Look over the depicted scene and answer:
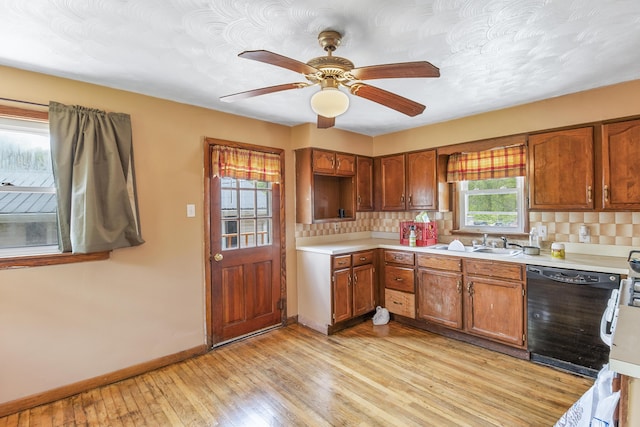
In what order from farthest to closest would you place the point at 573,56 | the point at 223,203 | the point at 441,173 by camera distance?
the point at 441,173 → the point at 223,203 → the point at 573,56

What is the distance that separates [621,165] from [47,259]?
14.6ft

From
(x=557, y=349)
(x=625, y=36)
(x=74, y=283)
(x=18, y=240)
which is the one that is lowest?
(x=557, y=349)

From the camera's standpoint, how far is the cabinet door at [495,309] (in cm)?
288

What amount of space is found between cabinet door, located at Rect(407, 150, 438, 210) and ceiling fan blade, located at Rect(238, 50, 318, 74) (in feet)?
8.28

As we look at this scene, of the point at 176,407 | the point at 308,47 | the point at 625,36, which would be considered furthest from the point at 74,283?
the point at 625,36

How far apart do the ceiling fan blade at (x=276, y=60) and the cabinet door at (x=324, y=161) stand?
6.57 ft

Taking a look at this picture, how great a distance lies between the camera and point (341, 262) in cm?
356

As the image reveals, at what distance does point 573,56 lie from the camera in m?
2.14

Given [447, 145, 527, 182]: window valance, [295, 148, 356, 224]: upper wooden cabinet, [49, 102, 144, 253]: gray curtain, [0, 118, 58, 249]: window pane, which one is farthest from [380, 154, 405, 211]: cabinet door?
[0, 118, 58, 249]: window pane

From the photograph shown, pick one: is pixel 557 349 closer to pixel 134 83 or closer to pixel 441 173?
pixel 441 173

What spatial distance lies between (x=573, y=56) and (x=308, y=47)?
1757 mm

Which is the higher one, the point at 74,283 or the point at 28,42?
the point at 28,42

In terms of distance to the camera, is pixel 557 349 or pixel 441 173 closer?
pixel 557 349

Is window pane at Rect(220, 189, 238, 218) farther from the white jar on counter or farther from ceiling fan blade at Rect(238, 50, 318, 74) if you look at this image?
the white jar on counter
